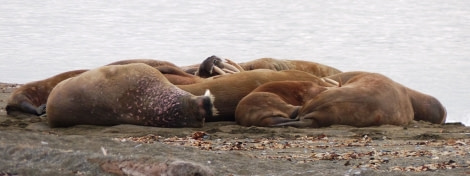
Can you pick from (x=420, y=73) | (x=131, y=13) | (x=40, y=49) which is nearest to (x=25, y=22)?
(x=131, y=13)

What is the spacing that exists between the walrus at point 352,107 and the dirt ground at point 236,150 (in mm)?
172

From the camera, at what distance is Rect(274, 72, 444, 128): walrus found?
9773 mm

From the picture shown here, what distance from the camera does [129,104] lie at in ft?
32.0

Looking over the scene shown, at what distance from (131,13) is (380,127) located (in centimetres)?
2874

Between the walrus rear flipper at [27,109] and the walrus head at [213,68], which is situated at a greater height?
the walrus head at [213,68]

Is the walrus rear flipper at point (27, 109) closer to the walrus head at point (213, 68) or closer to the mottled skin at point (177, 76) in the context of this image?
the mottled skin at point (177, 76)

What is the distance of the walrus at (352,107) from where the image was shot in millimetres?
9773

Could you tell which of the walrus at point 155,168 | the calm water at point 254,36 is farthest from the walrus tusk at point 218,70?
the walrus at point 155,168

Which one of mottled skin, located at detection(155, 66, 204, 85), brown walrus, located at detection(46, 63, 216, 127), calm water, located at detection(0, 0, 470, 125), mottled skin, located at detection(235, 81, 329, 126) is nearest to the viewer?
brown walrus, located at detection(46, 63, 216, 127)

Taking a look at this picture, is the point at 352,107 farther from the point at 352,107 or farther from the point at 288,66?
the point at 288,66

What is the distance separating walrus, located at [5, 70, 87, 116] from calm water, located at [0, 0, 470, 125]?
15.9ft

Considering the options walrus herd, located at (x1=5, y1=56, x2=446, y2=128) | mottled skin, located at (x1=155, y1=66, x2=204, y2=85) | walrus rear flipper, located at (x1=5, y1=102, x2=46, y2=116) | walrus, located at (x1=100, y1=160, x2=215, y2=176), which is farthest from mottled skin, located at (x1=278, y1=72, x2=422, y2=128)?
walrus, located at (x1=100, y1=160, x2=215, y2=176)

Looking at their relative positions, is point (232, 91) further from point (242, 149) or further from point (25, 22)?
point (25, 22)

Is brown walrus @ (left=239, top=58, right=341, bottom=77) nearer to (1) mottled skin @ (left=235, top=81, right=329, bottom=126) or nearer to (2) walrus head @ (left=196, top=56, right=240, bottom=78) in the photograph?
(2) walrus head @ (left=196, top=56, right=240, bottom=78)
